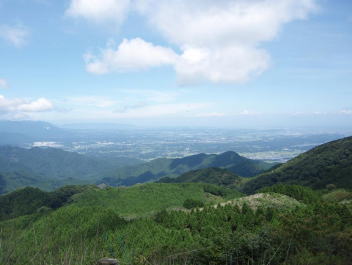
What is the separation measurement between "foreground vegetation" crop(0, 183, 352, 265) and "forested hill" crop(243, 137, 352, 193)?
5088cm

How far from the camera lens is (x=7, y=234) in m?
4.77

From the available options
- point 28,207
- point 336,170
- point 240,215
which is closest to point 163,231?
point 240,215

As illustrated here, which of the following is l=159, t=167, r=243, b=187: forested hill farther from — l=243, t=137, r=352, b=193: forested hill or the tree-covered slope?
the tree-covered slope

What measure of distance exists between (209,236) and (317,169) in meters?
90.9

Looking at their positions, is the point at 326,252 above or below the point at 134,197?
above

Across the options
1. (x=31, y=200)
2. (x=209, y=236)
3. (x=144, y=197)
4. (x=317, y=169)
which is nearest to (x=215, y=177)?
(x=317, y=169)

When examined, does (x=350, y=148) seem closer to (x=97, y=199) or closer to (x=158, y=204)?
(x=158, y=204)

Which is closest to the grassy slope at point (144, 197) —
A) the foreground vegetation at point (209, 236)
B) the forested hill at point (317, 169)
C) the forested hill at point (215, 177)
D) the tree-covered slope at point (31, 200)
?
the tree-covered slope at point (31, 200)

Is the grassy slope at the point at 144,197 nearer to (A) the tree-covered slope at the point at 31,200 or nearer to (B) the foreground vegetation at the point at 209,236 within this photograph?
(A) the tree-covered slope at the point at 31,200

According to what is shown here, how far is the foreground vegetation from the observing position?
218 inches

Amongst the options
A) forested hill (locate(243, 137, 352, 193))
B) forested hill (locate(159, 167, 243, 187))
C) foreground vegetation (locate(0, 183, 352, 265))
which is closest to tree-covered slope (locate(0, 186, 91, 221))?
foreground vegetation (locate(0, 183, 352, 265))

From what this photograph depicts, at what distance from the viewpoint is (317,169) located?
10056 cm

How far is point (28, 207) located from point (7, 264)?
108m

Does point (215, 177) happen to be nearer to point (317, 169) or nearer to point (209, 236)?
point (317, 169)
